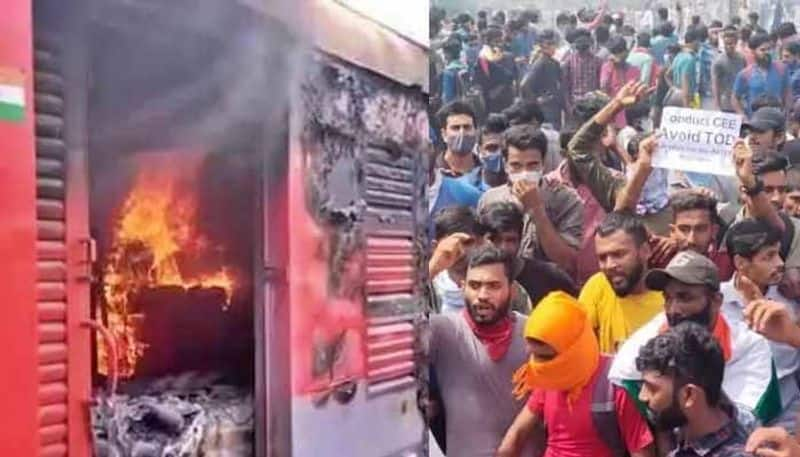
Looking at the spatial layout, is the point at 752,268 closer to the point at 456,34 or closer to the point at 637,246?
the point at 637,246

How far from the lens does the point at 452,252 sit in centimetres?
256

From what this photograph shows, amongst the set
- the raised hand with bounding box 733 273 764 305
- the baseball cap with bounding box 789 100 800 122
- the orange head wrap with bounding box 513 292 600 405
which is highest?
the baseball cap with bounding box 789 100 800 122

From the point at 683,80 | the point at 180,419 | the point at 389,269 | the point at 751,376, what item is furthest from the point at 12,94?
the point at 751,376

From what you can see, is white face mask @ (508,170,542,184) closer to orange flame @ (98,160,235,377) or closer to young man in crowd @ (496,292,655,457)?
young man in crowd @ (496,292,655,457)

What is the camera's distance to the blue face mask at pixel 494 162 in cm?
253

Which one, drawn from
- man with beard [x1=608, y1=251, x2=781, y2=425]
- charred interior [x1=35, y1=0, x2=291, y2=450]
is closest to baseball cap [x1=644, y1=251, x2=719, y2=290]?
man with beard [x1=608, y1=251, x2=781, y2=425]

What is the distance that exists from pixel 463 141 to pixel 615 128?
36 cm

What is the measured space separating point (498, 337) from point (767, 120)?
79 centimetres

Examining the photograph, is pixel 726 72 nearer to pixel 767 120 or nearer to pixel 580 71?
pixel 767 120

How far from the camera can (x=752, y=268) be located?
241cm

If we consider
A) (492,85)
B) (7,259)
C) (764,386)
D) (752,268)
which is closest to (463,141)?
(492,85)

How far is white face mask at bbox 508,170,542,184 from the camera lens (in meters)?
2.50

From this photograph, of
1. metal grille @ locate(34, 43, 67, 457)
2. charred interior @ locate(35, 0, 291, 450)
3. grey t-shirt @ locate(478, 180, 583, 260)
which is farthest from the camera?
grey t-shirt @ locate(478, 180, 583, 260)

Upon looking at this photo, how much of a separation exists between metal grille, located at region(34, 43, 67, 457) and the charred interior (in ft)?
0.20
